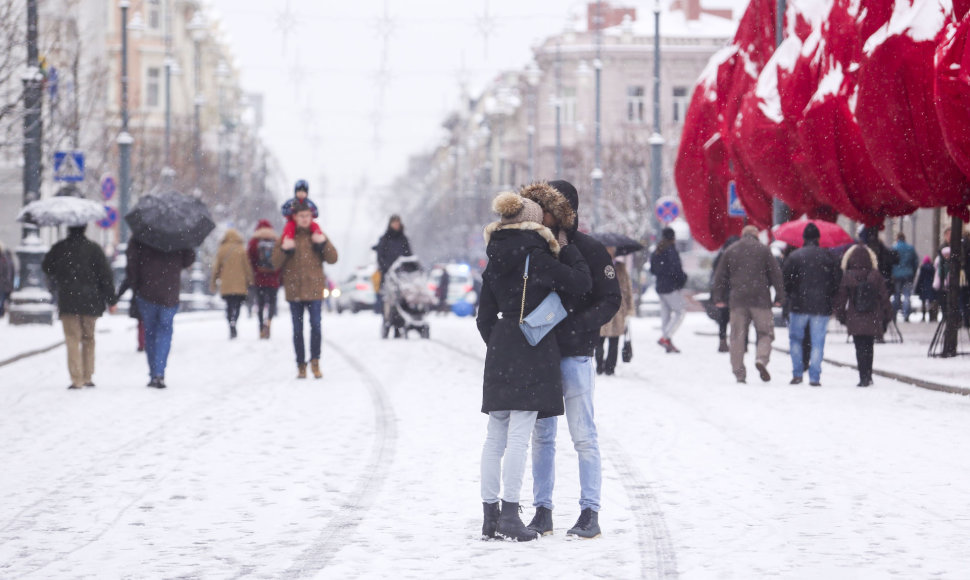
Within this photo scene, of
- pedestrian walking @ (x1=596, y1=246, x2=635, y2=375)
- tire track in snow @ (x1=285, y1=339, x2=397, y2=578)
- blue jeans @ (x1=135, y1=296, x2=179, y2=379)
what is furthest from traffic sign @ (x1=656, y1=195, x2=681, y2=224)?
tire track in snow @ (x1=285, y1=339, x2=397, y2=578)

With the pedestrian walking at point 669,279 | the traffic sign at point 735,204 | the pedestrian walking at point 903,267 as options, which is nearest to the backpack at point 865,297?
the pedestrian walking at point 669,279

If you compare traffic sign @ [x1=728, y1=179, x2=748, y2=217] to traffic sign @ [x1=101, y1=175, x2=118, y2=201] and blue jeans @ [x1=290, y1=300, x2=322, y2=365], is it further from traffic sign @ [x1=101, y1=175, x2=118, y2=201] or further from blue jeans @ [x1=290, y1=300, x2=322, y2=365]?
traffic sign @ [x1=101, y1=175, x2=118, y2=201]

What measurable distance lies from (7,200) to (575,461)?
48.8 m

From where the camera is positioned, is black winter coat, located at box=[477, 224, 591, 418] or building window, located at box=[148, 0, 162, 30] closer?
A: black winter coat, located at box=[477, 224, 591, 418]

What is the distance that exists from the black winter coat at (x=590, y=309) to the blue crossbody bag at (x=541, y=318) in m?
0.11

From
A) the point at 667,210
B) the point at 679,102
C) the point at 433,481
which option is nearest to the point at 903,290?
the point at 667,210

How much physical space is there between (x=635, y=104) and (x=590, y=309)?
66041 mm

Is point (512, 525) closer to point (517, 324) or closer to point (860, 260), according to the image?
point (517, 324)

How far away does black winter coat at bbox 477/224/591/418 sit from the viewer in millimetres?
7098

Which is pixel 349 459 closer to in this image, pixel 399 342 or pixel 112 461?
pixel 112 461

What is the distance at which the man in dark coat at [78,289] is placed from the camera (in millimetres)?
15148

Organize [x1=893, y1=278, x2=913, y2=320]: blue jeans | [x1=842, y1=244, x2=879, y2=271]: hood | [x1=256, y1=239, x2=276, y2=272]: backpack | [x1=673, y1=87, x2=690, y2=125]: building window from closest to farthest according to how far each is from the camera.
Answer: [x1=842, y1=244, x2=879, y2=271]: hood, [x1=256, y1=239, x2=276, y2=272]: backpack, [x1=893, y1=278, x2=913, y2=320]: blue jeans, [x1=673, y1=87, x2=690, y2=125]: building window

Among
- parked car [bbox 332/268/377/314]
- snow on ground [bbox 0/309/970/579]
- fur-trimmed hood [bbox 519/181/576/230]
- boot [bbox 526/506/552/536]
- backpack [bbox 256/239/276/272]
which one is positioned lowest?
parked car [bbox 332/268/377/314]

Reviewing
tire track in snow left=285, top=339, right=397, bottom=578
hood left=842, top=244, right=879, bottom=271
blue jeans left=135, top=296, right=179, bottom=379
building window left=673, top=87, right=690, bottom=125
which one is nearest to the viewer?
tire track in snow left=285, top=339, right=397, bottom=578
